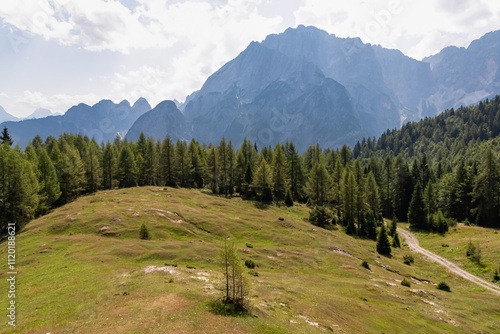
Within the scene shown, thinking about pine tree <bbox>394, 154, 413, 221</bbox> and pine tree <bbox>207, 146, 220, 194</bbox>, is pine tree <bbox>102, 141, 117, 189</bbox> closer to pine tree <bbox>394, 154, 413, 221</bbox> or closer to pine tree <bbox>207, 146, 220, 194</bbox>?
pine tree <bbox>207, 146, 220, 194</bbox>

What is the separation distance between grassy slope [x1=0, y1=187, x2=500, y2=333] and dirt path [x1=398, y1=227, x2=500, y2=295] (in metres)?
2.96

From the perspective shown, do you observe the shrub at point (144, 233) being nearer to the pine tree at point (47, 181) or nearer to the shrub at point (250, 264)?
the shrub at point (250, 264)

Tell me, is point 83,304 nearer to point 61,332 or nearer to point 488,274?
point 61,332

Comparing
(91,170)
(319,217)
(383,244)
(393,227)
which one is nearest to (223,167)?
(319,217)

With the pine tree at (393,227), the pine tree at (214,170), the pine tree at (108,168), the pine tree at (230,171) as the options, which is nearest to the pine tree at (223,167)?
the pine tree at (230,171)

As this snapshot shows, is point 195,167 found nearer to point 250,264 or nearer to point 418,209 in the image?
point 250,264

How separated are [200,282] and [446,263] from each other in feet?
202

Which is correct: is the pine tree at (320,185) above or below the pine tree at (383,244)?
above

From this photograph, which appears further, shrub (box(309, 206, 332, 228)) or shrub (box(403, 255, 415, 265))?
shrub (box(309, 206, 332, 228))

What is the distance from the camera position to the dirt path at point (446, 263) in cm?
4949

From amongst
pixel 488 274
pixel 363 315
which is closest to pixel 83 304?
pixel 363 315

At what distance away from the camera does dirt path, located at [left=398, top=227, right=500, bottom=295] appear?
162ft

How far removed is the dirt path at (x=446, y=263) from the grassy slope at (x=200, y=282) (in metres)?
2.96

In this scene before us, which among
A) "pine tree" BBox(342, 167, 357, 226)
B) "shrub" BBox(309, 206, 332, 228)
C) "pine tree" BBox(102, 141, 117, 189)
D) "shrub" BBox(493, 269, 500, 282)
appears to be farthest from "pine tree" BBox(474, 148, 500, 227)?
"pine tree" BBox(102, 141, 117, 189)
